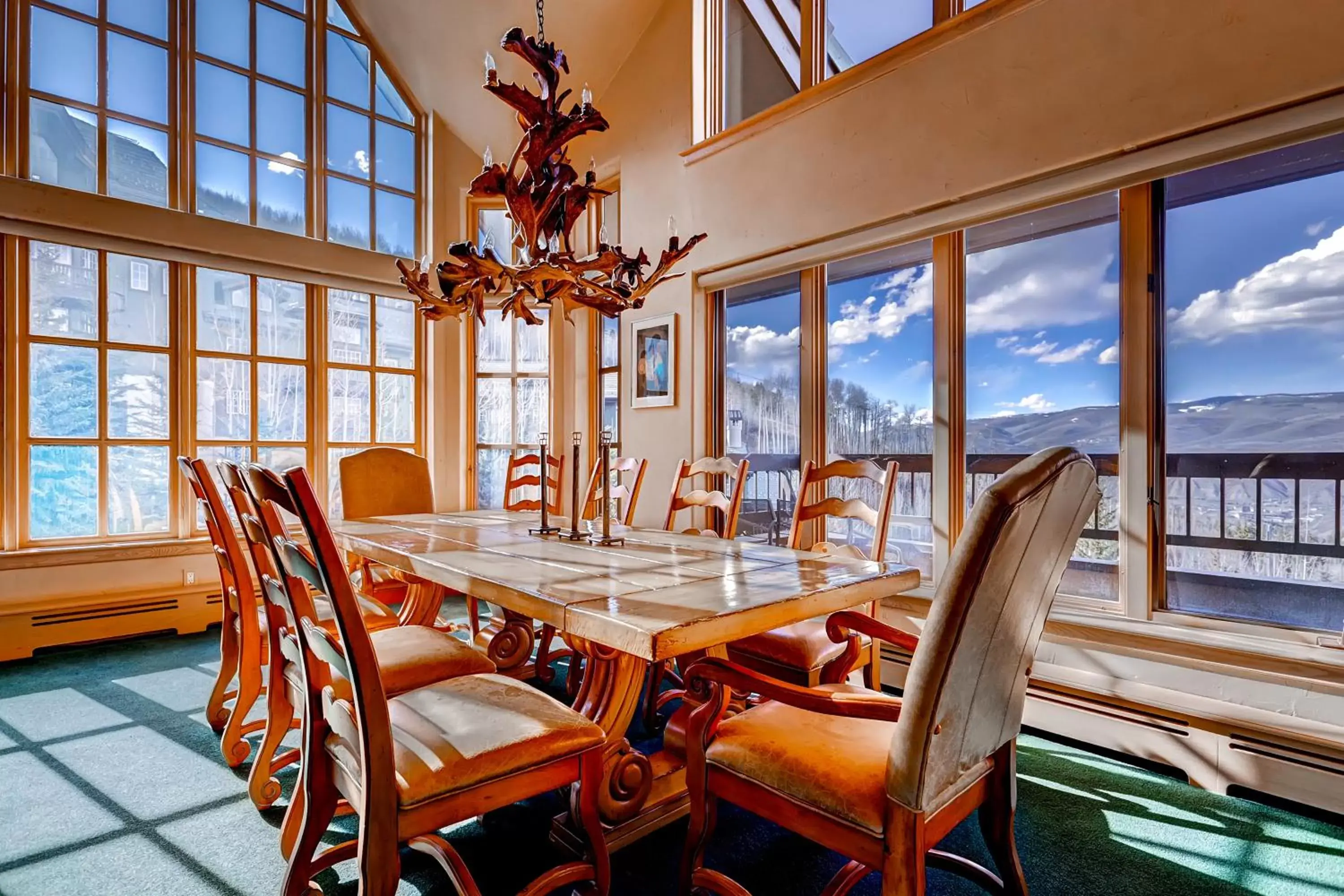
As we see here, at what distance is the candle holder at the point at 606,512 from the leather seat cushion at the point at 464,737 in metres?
0.80

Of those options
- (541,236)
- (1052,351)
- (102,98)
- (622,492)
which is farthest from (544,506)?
(102,98)

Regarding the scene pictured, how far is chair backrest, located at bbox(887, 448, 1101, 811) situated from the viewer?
39.6 inches

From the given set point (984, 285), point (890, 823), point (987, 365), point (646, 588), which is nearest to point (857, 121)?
point (984, 285)

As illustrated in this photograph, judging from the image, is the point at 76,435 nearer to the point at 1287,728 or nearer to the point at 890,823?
the point at 890,823

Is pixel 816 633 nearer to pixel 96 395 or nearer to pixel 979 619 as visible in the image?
pixel 979 619

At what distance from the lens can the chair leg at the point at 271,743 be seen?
1885mm

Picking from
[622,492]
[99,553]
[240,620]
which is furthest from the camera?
[99,553]

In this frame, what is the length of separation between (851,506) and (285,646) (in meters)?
1.80

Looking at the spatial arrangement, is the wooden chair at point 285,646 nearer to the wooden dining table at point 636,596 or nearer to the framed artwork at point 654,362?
the wooden dining table at point 636,596

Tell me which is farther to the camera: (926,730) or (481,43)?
(481,43)

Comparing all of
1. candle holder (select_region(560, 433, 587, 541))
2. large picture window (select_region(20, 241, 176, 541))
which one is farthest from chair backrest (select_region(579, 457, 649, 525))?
large picture window (select_region(20, 241, 176, 541))

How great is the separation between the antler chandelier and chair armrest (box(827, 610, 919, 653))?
1.42 metres

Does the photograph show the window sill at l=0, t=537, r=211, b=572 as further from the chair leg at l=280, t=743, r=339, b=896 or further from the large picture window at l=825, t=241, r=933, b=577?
the large picture window at l=825, t=241, r=933, b=577

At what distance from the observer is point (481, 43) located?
457 centimetres
